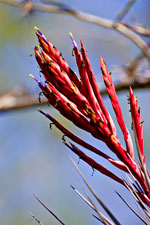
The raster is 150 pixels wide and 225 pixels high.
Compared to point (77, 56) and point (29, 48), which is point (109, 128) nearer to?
point (77, 56)

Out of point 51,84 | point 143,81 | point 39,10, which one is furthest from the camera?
point 39,10

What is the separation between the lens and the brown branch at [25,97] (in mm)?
2594

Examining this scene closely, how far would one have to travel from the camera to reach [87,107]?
82 centimetres

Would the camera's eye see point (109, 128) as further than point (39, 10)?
No

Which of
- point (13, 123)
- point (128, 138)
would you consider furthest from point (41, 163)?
point (128, 138)

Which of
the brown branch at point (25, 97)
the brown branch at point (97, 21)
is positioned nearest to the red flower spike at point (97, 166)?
the brown branch at point (25, 97)

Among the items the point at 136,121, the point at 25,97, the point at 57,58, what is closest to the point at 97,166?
the point at 136,121

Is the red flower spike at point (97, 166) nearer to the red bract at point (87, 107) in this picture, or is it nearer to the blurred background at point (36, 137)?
the red bract at point (87, 107)

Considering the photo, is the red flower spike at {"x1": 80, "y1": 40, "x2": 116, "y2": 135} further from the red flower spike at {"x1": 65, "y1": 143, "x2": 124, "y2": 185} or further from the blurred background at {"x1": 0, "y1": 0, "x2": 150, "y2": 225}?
the blurred background at {"x1": 0, "y1": 0, "x2": 150, "y2": 225}

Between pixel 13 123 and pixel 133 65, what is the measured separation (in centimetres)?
237

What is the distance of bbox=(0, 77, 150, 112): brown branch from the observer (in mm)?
2594

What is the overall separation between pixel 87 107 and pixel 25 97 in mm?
2012

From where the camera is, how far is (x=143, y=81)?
2.59m

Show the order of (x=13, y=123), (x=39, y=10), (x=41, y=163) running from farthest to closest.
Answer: (x=41, y=163)
(x=13, y=123)
(x=39, y=10)
